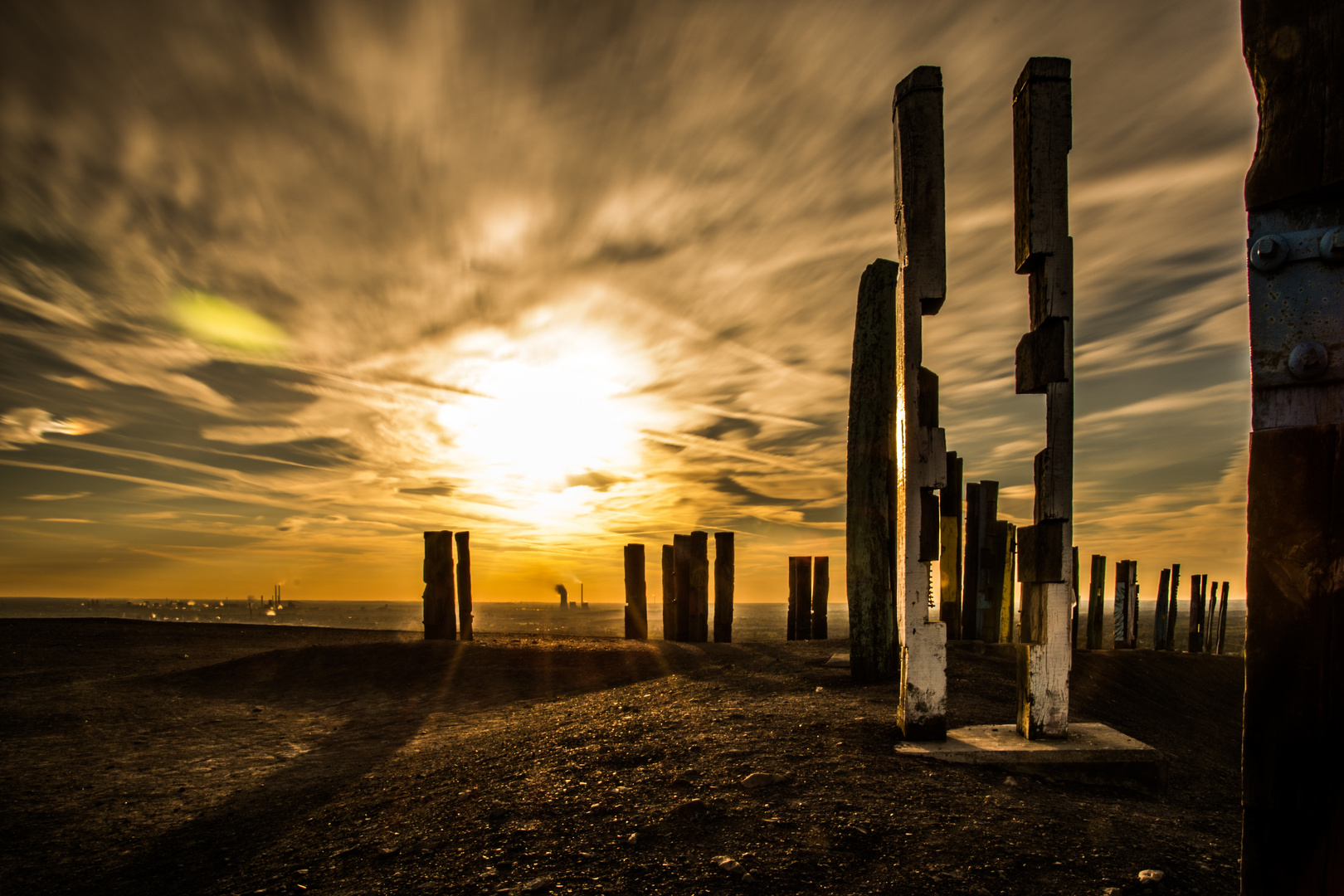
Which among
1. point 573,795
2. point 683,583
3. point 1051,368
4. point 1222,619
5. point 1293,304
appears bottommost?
point 1222,619

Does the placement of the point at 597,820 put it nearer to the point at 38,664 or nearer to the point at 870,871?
the point at 870,871

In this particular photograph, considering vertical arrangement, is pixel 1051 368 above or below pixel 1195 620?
above

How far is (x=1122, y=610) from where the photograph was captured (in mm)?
20297

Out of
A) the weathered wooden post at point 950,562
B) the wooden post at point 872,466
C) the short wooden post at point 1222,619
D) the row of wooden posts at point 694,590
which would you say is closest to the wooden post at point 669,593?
the row of wooden posts at point 694,590

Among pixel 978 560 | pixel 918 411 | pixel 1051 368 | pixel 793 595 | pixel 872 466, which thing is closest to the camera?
pixel 1051 368

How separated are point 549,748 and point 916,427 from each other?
3628 millimetres

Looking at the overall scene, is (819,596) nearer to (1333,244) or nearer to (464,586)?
(464,586)

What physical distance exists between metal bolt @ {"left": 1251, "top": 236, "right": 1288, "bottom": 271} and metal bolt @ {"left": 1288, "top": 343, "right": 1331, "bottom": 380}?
0.21 meters

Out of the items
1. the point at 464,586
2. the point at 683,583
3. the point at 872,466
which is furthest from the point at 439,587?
the point at 872,466

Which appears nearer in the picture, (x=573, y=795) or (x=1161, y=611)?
(x=573, y=795)

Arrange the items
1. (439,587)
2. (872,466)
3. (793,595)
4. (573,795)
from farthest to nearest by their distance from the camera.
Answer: (793,595), (439,587), (872,466), (573,795)

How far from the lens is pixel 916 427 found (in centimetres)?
462

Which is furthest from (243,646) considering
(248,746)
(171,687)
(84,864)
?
(84,864)

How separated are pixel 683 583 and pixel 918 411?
10.0m
